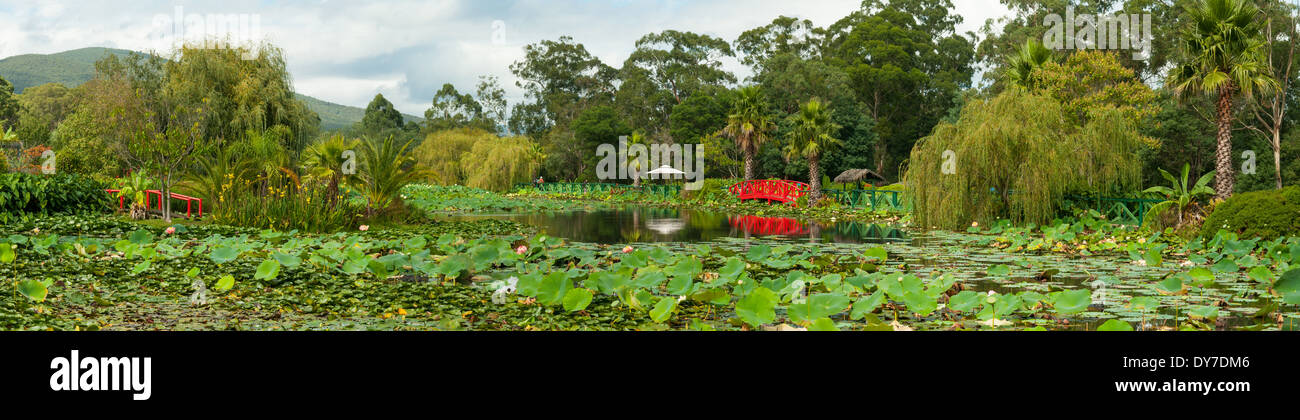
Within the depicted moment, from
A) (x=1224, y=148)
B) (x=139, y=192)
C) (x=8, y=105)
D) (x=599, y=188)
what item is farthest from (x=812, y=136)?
(x=8, y=105)

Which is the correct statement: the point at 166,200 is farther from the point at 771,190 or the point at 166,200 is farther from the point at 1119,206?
the point at 771,190

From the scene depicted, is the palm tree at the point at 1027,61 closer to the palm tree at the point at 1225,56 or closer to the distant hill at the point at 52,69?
the palm tree at the point at 1225,56

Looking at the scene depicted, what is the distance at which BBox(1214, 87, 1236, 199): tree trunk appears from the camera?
1572 centimetres

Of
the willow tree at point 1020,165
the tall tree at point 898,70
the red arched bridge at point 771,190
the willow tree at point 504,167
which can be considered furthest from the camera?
the tall tree at point 898,70

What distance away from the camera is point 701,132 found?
4019 cm

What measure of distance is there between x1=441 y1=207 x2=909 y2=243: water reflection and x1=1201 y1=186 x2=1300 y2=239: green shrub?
166 inches

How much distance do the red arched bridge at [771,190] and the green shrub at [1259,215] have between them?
51.1ft

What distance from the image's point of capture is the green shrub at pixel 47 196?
12305 millimetres

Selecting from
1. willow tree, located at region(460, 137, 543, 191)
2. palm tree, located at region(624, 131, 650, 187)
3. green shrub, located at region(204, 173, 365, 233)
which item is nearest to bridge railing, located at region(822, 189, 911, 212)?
green shrub, located at region(204, 173, 365, 233)

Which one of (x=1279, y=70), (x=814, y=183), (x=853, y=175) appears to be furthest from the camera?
(x=853, y=175)

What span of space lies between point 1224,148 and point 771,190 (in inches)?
552

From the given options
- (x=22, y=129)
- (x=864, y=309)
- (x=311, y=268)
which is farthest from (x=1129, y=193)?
(x=22, y=129)

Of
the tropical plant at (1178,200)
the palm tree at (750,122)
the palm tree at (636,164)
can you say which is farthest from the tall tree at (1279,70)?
the palm tree at (636,164)

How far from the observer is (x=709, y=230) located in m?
15.8
